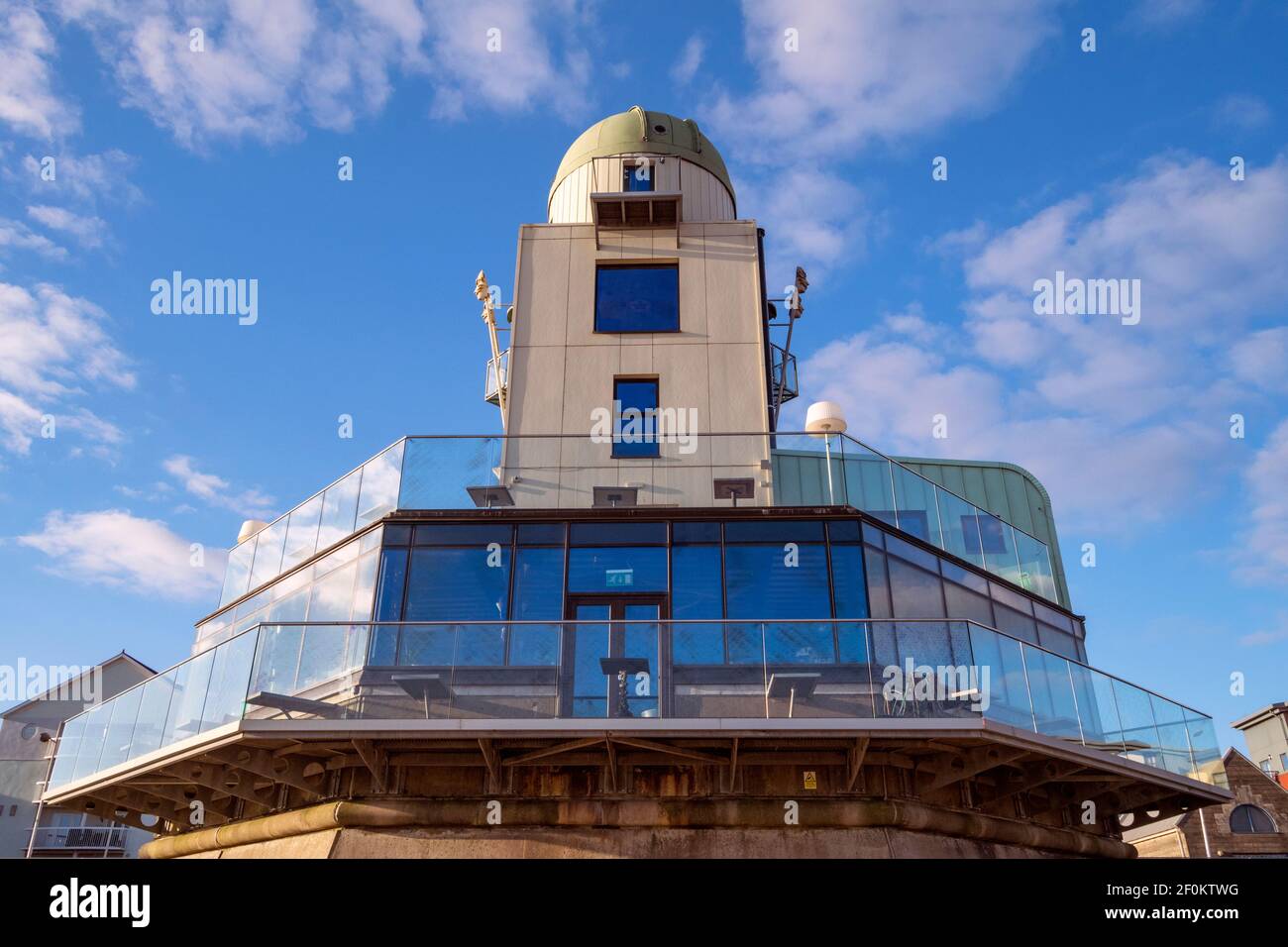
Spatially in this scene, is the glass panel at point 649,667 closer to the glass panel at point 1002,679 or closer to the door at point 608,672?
the door at point 608,672

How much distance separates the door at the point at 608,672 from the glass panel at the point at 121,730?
750 cm

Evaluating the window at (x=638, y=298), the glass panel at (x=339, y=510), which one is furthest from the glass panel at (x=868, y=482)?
the glass panel at (x=339, y=510)

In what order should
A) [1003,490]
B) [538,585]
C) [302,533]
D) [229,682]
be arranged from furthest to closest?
[1003,490] < [302,533] < [538,585] < [229,682]

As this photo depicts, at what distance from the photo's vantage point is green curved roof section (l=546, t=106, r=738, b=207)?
921 inches

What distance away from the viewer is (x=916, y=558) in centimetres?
1633

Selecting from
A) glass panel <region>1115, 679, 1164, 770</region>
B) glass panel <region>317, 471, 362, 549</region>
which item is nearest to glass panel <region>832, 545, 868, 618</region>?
glass panel <region>1115, 679, 1164, 770</region>

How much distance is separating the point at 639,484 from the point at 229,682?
7226mm

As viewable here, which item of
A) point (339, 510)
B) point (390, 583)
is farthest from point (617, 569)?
point (339, 510)

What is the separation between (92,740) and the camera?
16719mm

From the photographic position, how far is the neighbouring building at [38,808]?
43281 millimetres

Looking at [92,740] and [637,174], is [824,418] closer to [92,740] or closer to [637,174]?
[637,174]

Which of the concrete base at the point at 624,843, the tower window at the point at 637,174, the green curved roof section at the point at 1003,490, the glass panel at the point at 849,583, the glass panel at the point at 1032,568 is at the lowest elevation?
the concrete base at the point at 624,843

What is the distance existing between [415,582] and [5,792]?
3965 cm
